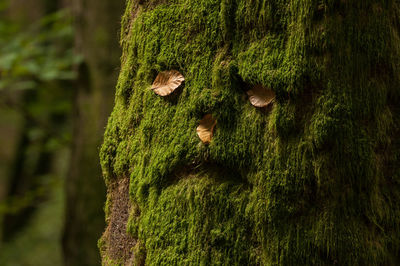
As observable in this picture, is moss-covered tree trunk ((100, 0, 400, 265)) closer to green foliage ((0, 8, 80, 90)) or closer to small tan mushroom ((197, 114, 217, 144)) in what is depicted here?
small tan mushroom ((197, 114, 217, 144))

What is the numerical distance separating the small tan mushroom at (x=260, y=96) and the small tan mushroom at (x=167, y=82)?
294 mm

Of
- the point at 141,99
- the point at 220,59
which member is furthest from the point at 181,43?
the point at 141,99

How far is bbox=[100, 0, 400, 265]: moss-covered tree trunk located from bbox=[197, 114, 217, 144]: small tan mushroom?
0.02 metres

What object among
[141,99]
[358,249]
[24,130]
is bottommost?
[24,130]

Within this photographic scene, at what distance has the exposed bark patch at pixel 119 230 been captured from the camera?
5.63ft

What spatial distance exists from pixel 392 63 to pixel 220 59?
622 millimetres

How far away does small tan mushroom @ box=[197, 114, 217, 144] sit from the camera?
5.03ft

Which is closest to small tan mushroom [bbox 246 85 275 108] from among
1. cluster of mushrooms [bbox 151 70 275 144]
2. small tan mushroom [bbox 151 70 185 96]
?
cluster of mushrooms [bbox 151 70 275 144]

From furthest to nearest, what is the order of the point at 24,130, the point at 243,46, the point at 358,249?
the point at 24,130 < the point at 243,46 < the point at 358,249

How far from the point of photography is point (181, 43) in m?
1.60

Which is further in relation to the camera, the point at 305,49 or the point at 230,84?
the point at 230,84

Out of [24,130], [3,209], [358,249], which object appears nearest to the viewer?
[358,249]

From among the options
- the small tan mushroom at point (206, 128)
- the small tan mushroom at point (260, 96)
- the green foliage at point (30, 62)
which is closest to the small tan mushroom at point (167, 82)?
the small tan mushroom at point (206, 128)

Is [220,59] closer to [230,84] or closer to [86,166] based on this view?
[230,84]
